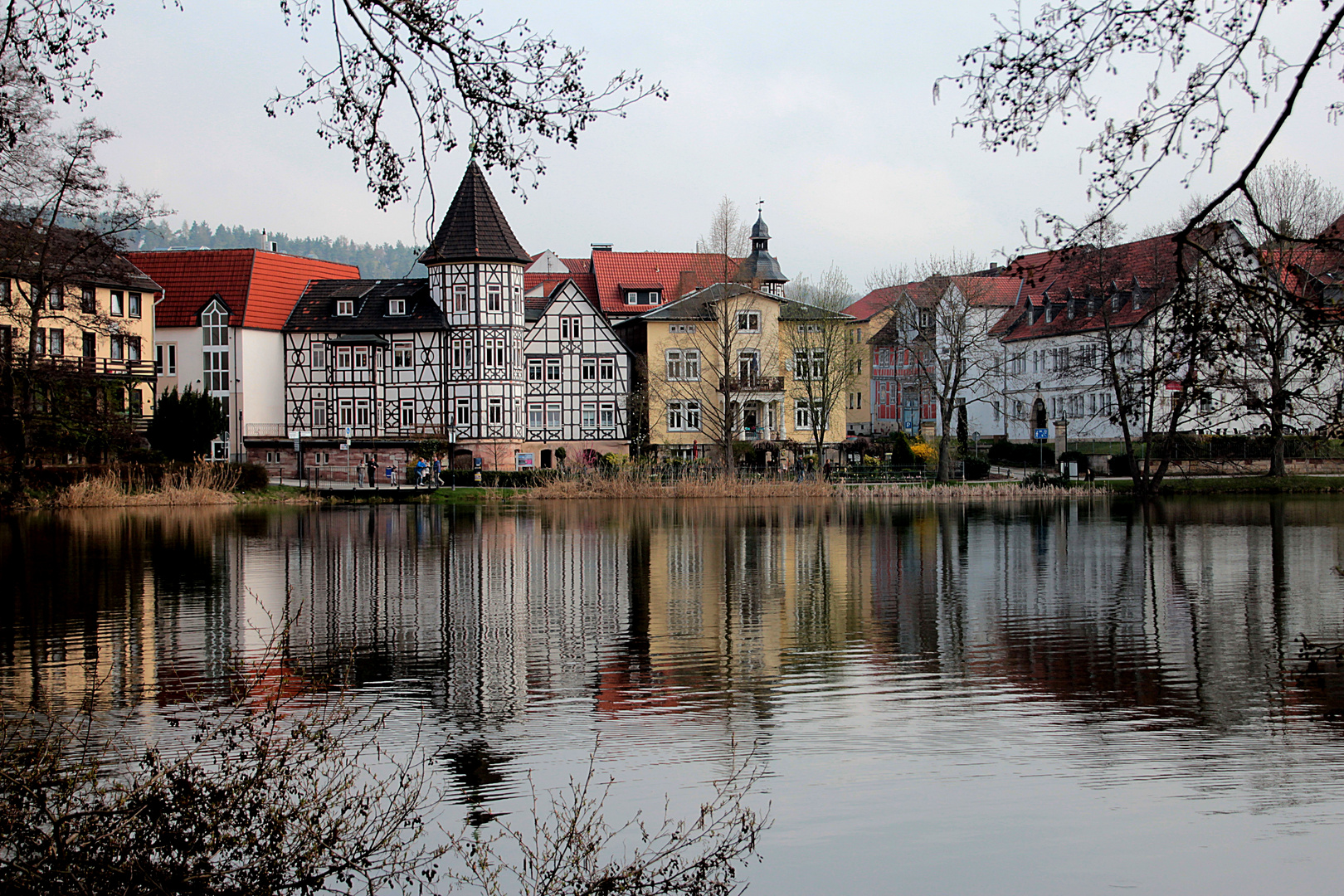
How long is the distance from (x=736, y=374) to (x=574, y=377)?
9401mm

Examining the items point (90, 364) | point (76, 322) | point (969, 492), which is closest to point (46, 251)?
point (76, 322)

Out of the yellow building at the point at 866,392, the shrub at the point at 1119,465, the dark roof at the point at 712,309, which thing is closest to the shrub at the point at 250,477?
the dark roof at the point at 712,309

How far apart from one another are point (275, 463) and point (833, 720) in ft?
197

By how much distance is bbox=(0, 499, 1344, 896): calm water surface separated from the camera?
8.38 m

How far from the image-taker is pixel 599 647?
15.1 meters

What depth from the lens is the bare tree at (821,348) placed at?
6388cm

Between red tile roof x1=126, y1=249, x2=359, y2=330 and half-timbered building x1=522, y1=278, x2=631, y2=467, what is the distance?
46.2 ft

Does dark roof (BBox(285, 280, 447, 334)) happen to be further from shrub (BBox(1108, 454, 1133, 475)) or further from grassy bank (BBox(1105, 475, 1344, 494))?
grassy bank (BBox(1105, 475, 1344, 494))

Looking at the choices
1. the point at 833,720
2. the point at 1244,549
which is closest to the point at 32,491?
the point at 833,720

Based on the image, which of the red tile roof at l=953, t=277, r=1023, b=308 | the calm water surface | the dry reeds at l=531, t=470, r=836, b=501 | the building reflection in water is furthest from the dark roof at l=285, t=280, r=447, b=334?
the calm water surface

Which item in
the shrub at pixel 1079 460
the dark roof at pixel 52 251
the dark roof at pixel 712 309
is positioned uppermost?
the dark roof at pixel 712 309

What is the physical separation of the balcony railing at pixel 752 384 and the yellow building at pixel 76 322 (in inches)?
1057

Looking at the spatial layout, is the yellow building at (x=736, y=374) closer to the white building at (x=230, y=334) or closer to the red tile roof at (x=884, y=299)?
the red tile roof at (x=884, y=299)

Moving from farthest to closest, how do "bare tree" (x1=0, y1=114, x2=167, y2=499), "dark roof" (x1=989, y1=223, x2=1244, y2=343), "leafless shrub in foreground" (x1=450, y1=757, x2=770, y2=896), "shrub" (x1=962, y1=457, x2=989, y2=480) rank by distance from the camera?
"shrub" (x1=962, y1=457, x2=989, y2=480) → "bare tree" (x1=0, y1=114, x2=167, y2=499) → "dark roof" (x1=989, y1=223, x2=1244, y2=343) → "leafless shrub in foreground" (x1=450, y1=757, x2=770, y2=896)
